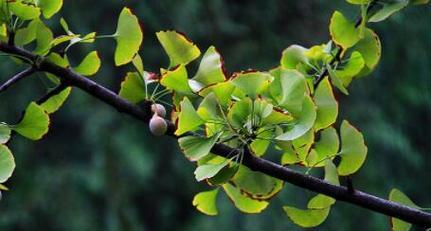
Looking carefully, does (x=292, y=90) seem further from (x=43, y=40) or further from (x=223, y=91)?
(x=43, y=40)

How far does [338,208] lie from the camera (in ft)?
7.64

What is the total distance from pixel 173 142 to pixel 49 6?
2.12 m

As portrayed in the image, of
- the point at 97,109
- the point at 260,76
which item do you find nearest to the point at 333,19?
the point at 260,76

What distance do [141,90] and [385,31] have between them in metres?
1.92

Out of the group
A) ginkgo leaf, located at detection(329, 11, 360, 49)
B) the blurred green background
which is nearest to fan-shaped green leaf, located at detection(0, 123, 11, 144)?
ginkgo leaf, located at detection(329, 11, 360, 49)

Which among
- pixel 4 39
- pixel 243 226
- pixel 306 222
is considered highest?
pixel 4 39

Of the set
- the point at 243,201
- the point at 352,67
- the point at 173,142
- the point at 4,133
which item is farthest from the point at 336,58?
the point at 173,142

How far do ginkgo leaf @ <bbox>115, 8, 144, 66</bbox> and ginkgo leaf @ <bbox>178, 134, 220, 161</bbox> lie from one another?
0.27ft

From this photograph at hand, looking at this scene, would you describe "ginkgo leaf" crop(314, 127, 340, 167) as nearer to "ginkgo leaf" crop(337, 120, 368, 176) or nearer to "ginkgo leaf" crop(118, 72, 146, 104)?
"ginkgo leaf" crop(337, 120, 368, 176)

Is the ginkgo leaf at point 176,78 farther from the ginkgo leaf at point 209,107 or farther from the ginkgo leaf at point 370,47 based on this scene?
the ginkgo leaf at point 370,47

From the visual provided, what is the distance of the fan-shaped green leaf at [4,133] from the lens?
420 millimetres

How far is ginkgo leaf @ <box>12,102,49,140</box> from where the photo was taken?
17.9 inches

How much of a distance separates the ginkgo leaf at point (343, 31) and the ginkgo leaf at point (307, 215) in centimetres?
11

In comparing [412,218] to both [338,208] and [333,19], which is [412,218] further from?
[338,208]
